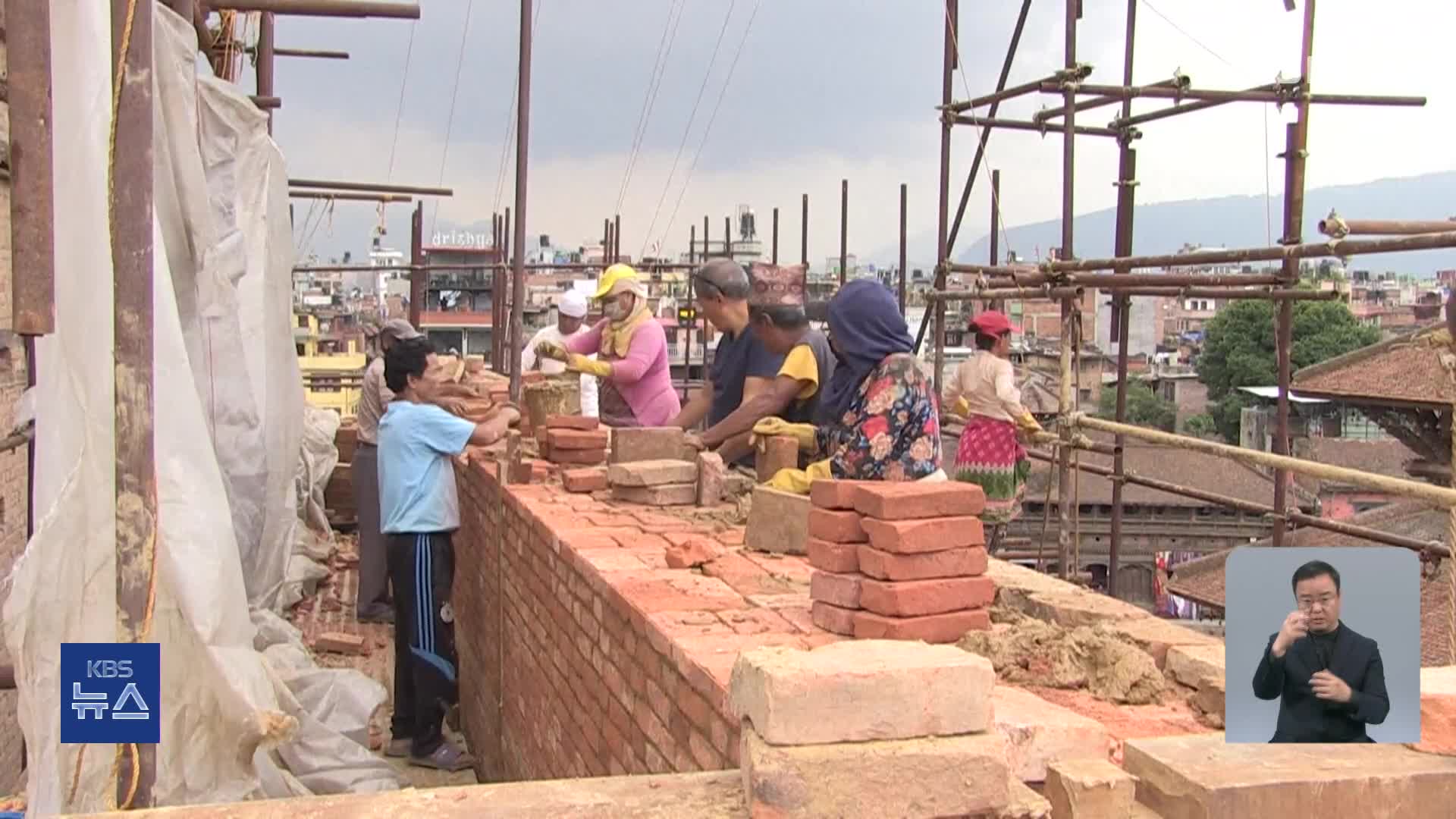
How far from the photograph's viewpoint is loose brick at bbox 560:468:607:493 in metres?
6.13

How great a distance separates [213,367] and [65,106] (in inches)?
102

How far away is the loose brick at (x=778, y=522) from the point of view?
4609mm

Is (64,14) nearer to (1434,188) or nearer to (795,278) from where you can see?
(795,278)

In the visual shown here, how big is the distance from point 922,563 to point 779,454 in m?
1.86

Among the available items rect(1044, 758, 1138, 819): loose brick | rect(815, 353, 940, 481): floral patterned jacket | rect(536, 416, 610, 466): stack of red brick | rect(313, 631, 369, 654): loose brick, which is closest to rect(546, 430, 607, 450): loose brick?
rect(536, 416, 610, 466): stack of red brick

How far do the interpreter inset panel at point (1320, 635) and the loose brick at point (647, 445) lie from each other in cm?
422

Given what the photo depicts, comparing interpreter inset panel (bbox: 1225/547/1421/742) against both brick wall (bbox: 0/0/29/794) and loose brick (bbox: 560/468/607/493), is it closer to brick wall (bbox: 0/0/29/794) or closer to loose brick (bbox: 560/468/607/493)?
loose brick (bbox: 560/468/607/493)

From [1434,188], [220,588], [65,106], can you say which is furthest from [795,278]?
[1434,188]

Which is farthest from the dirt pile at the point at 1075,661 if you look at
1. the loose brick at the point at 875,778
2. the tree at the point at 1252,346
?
the tree at the point at 1252,346

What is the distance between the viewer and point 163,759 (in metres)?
3.70

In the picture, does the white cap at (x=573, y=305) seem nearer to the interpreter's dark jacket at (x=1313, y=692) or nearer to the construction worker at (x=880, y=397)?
the construction worker at (x=880, y=397)

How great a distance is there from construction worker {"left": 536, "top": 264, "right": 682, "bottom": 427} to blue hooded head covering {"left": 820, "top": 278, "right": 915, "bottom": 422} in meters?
2.39

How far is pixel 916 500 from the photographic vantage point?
3.37 meters

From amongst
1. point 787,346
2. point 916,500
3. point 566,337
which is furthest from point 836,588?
point 566,337
